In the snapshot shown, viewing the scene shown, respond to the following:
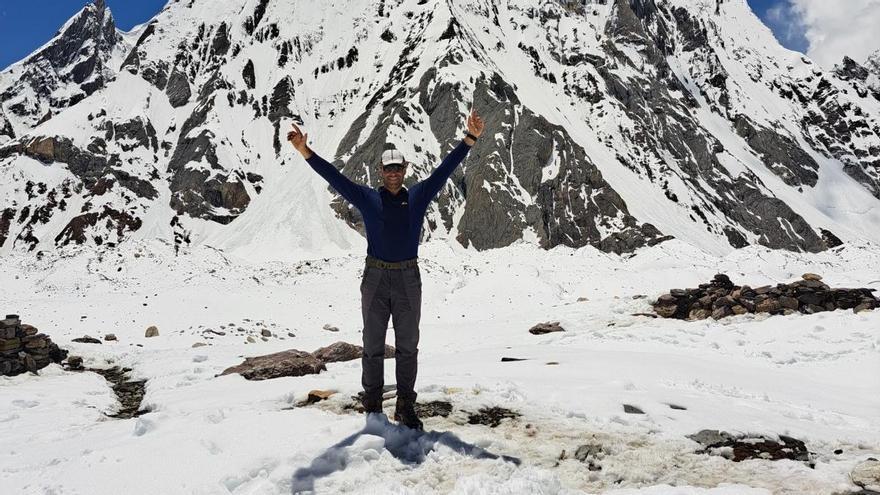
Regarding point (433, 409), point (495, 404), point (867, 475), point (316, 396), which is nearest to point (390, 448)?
point (433, 409)

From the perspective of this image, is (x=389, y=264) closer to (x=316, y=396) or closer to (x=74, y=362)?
(x=316, y=396)

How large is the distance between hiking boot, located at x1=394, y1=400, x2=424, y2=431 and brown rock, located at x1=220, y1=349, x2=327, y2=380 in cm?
348

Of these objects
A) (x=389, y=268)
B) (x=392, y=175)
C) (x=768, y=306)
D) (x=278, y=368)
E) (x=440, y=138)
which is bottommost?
(x=278, y=368)

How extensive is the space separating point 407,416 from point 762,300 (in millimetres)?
10128

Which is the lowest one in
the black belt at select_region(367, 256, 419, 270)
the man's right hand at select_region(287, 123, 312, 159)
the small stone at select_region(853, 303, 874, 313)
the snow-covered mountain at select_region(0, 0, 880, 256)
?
the small stone at select_region(853, 303, 874, 313)

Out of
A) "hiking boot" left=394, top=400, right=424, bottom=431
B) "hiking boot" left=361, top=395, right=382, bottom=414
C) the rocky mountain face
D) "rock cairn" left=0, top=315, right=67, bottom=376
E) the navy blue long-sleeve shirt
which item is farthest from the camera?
the rocky mountain face

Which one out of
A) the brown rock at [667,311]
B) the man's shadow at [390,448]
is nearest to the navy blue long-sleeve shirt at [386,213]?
the man's shadow at [390,448]

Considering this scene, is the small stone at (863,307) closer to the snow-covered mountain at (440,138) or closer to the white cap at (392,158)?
the white cap at (392,158)

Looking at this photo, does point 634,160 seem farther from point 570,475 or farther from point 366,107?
point 570,475

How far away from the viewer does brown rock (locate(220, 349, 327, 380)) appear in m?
8.07

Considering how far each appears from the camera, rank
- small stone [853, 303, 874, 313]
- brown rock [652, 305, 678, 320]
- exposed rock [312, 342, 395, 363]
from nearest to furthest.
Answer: exposed rock [312, 342, 395, 363], small stone [853, 303, 874, 313], brown rock [652, 305, 678, 320]

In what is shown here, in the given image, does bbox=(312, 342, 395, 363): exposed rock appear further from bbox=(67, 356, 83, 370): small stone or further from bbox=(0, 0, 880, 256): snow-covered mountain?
bbox=(0, 0, 880, 256): snow-covered mountain

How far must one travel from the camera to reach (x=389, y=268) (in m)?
5.05

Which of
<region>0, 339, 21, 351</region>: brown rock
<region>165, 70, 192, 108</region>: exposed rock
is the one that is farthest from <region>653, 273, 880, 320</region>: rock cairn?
<region>165, 70, 192, 108</region>: exposed rock
